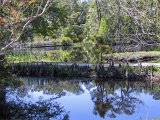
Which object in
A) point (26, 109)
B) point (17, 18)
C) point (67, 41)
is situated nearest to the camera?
point (17, 18)

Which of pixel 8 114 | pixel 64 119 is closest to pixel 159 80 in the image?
pixel 64 119

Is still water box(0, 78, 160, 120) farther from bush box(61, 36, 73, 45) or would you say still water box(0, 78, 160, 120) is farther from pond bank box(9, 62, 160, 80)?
bush box(61, 36, 73, 45)

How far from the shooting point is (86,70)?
30234mm

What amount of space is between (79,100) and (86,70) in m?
7.21

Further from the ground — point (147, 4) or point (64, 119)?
point (147, 4)

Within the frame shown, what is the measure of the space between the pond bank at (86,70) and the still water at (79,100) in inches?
30.8

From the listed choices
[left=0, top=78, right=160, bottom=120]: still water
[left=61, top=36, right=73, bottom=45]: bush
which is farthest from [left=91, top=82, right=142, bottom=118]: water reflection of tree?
[left=61, top=36, right=73, bottom=45]: bush

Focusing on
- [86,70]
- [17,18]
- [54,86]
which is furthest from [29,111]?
[86,70]

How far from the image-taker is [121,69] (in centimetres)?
2933

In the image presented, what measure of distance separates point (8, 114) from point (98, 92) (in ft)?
31.9

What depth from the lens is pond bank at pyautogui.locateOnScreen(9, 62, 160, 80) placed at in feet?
93.9

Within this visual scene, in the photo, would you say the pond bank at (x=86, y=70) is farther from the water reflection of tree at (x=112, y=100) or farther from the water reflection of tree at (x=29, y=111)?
the water reflection of tree at (x=29, y=111)

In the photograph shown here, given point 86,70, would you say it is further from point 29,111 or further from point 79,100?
point 29,111

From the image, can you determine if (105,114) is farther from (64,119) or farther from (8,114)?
(8,114)
